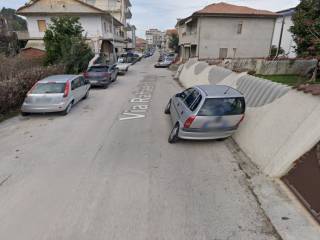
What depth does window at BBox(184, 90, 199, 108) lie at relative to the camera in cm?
622

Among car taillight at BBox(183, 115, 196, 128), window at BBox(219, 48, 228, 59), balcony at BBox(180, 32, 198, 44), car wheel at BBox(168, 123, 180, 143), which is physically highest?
balcony at BBox(180, 32, 198, 44)

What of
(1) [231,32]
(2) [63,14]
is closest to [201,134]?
(1) [231,32]

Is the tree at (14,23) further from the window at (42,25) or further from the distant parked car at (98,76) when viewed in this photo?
the distant parked car at (98,76)

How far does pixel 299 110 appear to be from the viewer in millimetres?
4727

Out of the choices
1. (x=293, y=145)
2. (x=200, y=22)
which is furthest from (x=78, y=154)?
(x=200, y=22)

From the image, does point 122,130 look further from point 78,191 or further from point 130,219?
point 130,219

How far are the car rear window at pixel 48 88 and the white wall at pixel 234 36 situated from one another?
1943 centimetres

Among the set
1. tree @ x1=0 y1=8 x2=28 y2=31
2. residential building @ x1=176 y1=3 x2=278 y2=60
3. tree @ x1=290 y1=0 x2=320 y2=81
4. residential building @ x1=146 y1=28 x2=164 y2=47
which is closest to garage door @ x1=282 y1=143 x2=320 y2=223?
tree @ x1=290 y1=0 x2=320 y2=81

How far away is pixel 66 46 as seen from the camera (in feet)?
56.6

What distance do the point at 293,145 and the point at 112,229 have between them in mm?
3854

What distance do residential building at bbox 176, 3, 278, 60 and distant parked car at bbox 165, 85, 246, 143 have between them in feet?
66.7

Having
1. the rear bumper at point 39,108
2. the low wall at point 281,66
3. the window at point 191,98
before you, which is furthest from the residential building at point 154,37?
the window at point 191,98

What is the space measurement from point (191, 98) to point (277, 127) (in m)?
2.46

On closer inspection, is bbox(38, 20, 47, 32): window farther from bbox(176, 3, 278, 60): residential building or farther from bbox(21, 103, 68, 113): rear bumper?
bbox(21, 103, 68, 113): rear bumper
